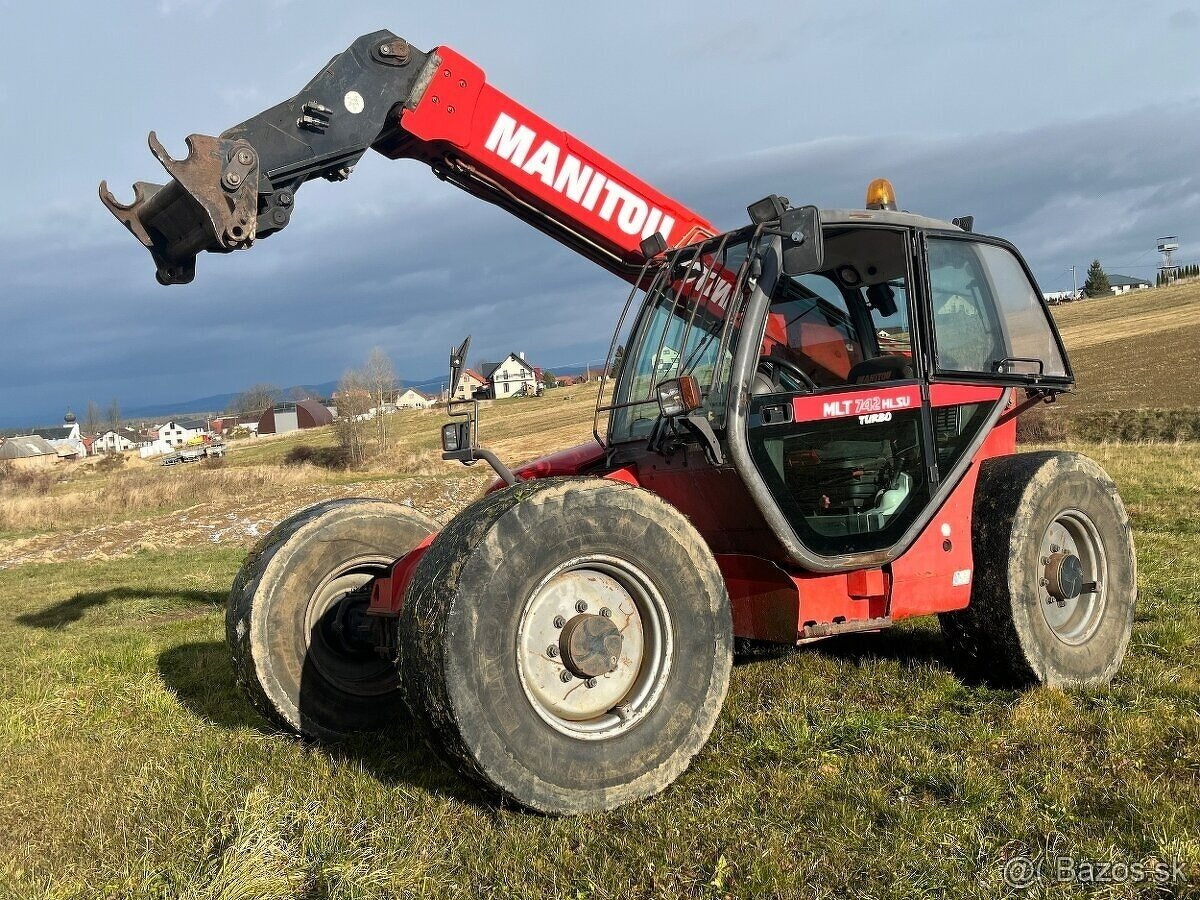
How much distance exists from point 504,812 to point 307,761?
1375 mm

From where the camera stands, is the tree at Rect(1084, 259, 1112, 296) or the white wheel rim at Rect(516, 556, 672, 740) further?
the tree at Rect(1084, 259, 1112, 296)

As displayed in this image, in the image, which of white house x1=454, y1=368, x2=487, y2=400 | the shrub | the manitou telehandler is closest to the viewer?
the manitou telehandler

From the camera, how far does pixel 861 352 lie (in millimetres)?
5238

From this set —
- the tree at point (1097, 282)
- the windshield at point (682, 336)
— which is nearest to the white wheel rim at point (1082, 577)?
the windshield at point (682, 336)

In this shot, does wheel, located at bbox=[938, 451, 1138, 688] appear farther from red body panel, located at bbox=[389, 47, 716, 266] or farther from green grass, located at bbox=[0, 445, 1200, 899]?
red body panel, located at bbox=[389, 47, 716, 266]

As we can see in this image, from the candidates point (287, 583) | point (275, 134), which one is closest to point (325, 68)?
point (275, 134)

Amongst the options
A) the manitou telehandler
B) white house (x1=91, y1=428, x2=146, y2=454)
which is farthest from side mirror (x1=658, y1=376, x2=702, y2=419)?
white house (x1=91, y1=428, x2=146, y2=454)

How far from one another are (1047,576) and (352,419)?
147 ft

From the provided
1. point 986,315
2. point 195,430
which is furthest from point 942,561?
point 195,430

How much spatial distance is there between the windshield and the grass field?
157 centimetres

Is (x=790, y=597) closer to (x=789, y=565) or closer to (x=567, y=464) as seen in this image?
(x=789, y=565)

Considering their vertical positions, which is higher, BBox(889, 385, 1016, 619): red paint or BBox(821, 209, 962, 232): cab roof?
Result: BBox(821, 209, 962, 232): cab roof

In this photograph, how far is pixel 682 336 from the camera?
4.72 metres

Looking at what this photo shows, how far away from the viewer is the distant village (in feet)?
226
